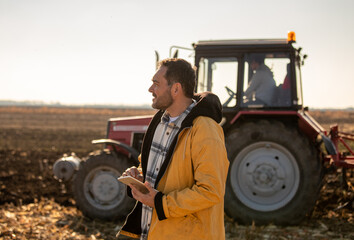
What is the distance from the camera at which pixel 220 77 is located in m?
5.74

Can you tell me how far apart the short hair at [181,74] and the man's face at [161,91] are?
3cm

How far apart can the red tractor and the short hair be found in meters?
3.08

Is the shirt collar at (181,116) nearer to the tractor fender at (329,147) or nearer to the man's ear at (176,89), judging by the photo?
the man's ear at (176,89)

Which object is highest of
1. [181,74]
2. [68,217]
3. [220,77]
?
[220,77]

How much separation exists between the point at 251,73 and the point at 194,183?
3513mm

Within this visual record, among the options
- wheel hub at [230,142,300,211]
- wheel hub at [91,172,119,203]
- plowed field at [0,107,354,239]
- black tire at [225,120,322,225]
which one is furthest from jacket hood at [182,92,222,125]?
wheel hub at [91,172,119,203]

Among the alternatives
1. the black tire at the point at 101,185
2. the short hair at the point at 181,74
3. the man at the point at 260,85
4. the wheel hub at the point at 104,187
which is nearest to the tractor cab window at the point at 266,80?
the man at the point at 260,85

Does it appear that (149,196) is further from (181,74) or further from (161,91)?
(181,74)

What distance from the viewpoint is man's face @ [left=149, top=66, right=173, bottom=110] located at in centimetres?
250

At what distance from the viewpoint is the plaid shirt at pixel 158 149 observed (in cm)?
250

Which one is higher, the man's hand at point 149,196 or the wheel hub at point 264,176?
the man's hand at point 149,196

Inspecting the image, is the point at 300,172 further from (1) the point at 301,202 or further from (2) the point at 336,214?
(2) the point at 336,214

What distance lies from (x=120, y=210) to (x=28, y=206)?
178cm

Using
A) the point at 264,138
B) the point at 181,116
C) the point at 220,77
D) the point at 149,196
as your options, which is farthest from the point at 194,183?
the point at 220,77
